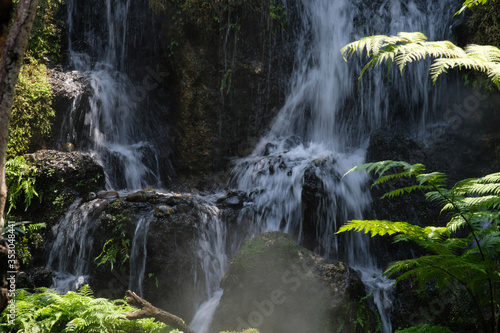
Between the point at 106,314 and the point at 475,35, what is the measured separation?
29.1 feet

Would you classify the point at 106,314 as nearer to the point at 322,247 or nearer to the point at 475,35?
the point at 322,247

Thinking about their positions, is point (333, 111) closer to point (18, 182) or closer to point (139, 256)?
point (139, 256)

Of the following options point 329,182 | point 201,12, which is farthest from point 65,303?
point 201,12

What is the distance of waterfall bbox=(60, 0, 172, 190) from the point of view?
8.57 metres

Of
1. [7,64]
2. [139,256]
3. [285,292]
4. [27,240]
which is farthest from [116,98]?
[7,64]

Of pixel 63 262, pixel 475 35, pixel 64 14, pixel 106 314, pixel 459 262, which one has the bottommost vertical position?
pixel 63 262

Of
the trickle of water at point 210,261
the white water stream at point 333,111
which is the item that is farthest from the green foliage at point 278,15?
the trickle of water at point 210,261

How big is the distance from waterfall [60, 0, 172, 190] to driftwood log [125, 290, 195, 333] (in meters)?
5.53

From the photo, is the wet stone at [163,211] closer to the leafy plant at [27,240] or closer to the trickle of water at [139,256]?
the trickle of water at [139,256]

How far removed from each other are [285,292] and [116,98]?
690cm

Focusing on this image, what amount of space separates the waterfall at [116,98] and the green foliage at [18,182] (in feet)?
5.56

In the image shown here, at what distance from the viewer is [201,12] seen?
9.50 metres

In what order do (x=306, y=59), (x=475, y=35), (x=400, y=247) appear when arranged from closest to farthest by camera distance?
(x=400, y=247)
(x=475, y=35)
(x=306, y=59)

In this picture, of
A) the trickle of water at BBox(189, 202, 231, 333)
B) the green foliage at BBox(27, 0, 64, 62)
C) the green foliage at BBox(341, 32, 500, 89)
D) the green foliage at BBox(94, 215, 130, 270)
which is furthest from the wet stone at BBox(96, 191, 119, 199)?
the green foliage at BBox(341, 32, 500, 89)
